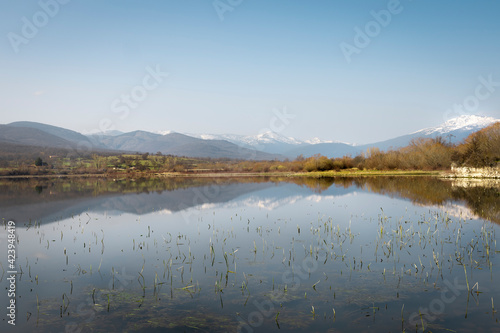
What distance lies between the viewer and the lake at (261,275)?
723 cm

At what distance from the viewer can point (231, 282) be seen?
31.3 feet

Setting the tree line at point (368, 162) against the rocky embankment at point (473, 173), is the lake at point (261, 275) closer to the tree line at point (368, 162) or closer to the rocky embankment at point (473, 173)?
the rocky embankment at point (473, 173)

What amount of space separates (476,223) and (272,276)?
12.4 metres

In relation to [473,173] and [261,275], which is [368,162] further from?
[261,275]

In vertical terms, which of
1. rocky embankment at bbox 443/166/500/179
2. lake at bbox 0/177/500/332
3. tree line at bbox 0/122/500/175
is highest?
tree line at bbox 0/122/500/175

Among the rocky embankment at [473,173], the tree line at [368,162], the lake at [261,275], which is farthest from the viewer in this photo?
the tree line at [368,162]

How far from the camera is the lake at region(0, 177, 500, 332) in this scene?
7.23m

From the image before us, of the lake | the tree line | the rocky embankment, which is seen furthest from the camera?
the tree line

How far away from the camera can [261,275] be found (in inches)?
397

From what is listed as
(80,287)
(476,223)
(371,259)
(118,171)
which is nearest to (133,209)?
(80,287)

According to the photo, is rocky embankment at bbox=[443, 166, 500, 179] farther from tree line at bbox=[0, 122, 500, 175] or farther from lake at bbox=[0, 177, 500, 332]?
lake at bbox=[0, 177, 500, 332]

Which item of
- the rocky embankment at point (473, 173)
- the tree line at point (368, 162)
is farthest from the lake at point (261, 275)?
the tree line at point (368, 162)

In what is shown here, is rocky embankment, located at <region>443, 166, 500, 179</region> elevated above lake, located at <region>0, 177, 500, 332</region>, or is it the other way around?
rocky embankment, located at <region>443, 166, 500, 179</region>

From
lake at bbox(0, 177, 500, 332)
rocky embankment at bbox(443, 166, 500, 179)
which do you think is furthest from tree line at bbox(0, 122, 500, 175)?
lake at bbox(0, 177, 500, 332)
